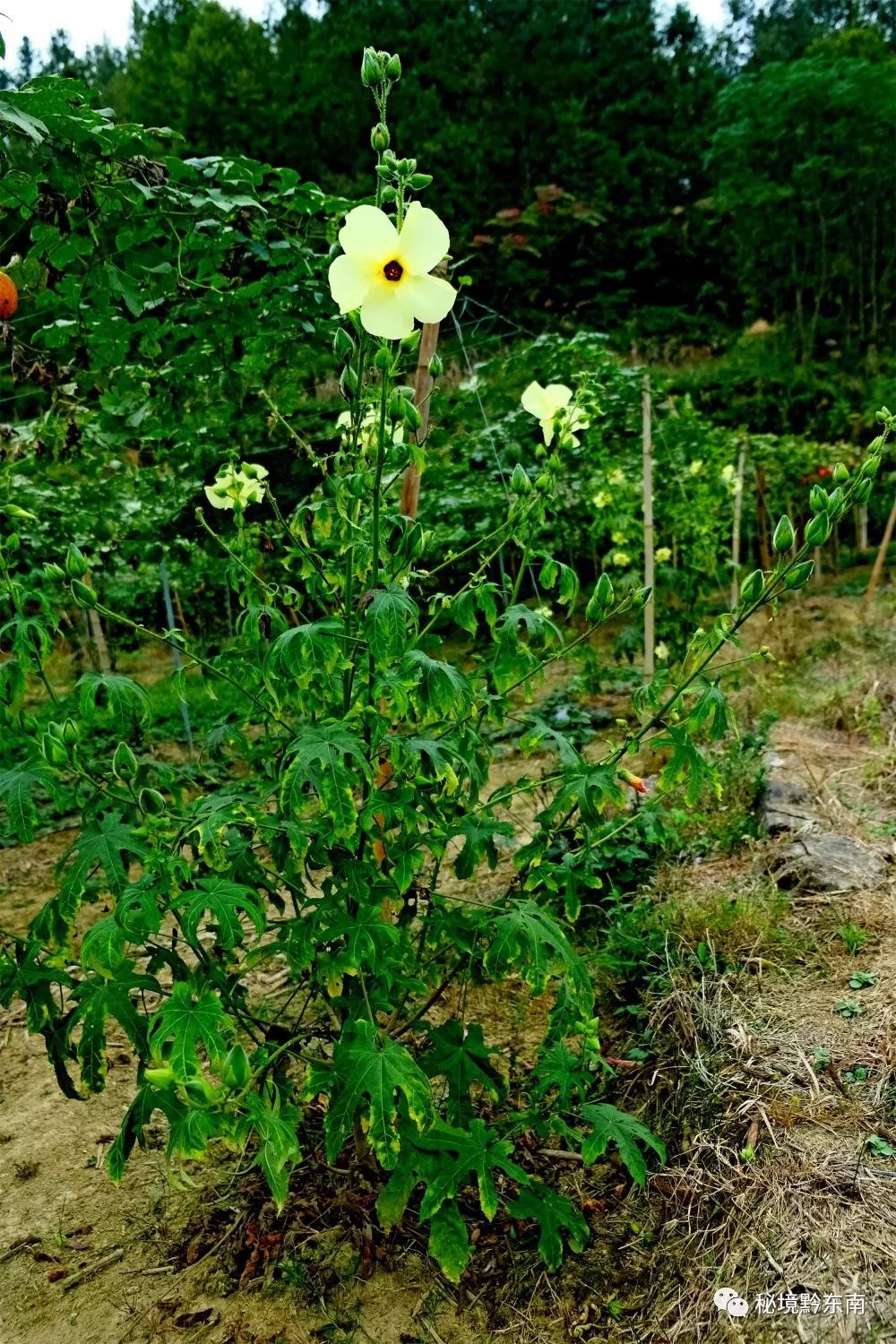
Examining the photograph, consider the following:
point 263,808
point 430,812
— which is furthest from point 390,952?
point 263,808

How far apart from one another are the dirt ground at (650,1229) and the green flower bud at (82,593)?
953 mm

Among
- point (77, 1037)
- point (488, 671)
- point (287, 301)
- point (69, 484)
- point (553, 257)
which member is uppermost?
point (553, 257)

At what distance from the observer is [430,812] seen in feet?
5.53

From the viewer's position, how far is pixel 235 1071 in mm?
1319

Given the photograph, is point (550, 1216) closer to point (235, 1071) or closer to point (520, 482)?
point (235, 1071)

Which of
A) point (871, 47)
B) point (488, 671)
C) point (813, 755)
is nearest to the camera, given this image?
point (488, 671)

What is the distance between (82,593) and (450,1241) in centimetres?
129

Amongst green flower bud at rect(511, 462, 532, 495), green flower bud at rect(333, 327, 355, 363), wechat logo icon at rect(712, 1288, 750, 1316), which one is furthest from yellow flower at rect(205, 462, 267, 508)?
wechat logo icon at rect(712, 1288, 750, 1316)

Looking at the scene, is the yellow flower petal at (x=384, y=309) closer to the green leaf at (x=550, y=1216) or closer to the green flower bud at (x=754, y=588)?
the green flower bud at (x=754, y=588)

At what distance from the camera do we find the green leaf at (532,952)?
155cm

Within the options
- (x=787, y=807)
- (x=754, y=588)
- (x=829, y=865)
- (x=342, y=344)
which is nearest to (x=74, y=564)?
(x=342, y=344)

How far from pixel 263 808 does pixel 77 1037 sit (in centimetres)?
151

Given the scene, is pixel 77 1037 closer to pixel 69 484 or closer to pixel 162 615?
pixel 69 484

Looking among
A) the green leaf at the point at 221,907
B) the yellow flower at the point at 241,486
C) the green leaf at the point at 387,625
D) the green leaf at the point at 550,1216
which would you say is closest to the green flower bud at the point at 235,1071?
the green leaf at the point at 221,907
